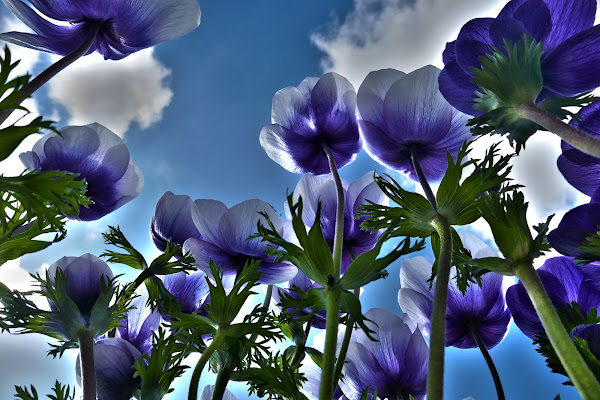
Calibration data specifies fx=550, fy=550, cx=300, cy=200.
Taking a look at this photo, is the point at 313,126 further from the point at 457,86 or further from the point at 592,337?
the point at 592,337

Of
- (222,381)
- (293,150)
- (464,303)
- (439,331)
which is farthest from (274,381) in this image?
(293,150)

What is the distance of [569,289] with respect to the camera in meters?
0.57

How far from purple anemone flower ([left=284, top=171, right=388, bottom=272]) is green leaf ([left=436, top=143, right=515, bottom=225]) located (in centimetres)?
25

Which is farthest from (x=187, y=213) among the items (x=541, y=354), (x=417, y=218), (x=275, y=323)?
(x=541, y=354)

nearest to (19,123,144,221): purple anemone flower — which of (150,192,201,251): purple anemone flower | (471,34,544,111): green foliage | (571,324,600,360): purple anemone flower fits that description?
(150,192,201,251): purple anemone flower

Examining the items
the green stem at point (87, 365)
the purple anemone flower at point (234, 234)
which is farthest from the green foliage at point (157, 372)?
the purple anemone flower at point (234, 234)

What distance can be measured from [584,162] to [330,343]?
0.29 meters

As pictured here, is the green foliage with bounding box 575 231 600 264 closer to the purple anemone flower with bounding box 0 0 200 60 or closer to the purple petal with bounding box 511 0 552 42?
the purple petal with bounding box 511 0 552 42

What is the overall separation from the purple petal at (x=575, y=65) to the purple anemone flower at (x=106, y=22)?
1.31 ft

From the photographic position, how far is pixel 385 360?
72cm

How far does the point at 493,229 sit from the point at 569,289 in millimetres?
178

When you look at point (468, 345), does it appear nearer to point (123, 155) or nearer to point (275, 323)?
point (275, 323)

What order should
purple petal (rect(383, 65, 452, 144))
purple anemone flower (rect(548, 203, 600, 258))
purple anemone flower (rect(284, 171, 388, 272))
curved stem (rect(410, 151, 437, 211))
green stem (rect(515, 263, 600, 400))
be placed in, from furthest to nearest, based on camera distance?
1. purple anemone flower (rect(284, 171, 388, 272))
2. purple petal (rect(383, 65, 452, 144))
3. curved stem (rect(410, 151, 437, 211))
4. purple anemone flower (rect(548, 203, 600, 258))
5. green stem (rect(515, 263, 600, 400))

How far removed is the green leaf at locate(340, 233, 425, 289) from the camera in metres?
0.49
